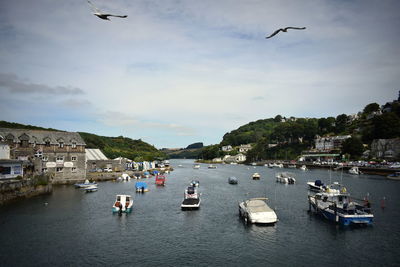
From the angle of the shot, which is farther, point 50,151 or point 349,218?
point 50,151

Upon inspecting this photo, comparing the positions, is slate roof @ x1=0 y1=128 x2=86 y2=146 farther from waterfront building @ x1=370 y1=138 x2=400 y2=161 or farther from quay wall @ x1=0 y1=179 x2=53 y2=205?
waterfront building @ x1=370 y1=138 x2=400 y2=161

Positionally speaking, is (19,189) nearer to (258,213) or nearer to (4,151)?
(4,151)

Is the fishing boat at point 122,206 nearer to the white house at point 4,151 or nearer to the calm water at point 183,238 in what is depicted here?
the calm water at point 183,238

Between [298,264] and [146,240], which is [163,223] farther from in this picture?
[298,264]

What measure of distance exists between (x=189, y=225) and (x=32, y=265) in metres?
19.7

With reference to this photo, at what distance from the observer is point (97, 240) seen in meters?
34.4

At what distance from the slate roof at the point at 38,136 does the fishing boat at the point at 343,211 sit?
67.6m

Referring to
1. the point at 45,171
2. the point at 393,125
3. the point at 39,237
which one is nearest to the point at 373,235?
the point at 39,237

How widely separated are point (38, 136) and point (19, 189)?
25.7m

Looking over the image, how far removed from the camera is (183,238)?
3544 cm

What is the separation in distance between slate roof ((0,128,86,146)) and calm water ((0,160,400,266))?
94.3 ft

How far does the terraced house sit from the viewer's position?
75.6 metres

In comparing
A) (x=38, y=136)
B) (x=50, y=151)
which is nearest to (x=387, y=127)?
(x=50, y=151)

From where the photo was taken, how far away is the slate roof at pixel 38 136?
3008 inches
